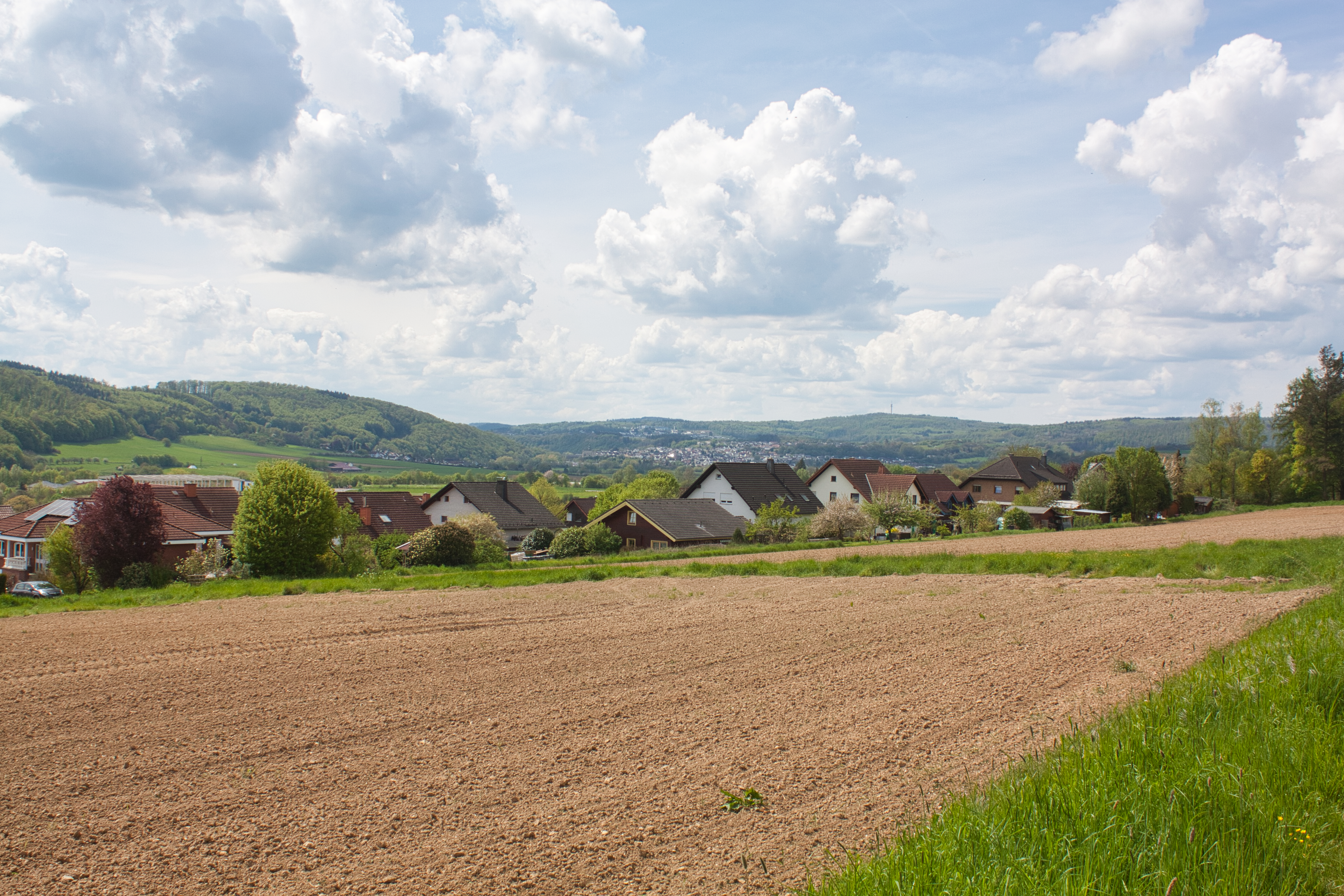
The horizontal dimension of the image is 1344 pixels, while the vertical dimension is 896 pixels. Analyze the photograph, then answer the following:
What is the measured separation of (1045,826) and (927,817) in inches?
53.6

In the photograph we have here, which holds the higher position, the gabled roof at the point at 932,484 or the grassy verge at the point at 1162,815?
the grassy verge at the point at 1162,815

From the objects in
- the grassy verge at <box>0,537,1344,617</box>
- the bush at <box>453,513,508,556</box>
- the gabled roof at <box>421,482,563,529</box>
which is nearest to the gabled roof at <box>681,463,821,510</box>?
the gabled roof at <box>421,482,563,529</box>

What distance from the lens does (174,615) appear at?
18219mm

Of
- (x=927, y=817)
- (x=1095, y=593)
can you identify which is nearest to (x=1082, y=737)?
(x=927, y=817)

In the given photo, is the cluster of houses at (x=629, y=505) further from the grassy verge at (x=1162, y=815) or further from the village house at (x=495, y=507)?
the grassy verge at (x=1162, y=815)

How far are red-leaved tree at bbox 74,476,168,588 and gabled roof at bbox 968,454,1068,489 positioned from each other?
253ft

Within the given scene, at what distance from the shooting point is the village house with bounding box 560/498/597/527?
249ft

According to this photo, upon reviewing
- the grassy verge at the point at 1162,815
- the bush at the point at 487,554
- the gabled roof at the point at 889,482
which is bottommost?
the bush at the point at 487,554

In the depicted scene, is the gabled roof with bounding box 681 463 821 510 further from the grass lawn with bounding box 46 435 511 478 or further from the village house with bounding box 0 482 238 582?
the grass lawn with bounding box 46 435 511 478

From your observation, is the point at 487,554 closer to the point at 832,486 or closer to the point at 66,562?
the point at 66,562

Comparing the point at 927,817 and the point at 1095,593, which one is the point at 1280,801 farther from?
the point at 1095,593

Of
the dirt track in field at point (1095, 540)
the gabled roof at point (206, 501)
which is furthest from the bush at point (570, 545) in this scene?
the gabled roof at point (206, 501)

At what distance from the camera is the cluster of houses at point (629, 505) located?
49.8 meters

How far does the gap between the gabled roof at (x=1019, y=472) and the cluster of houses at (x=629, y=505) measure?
0.46 feet
